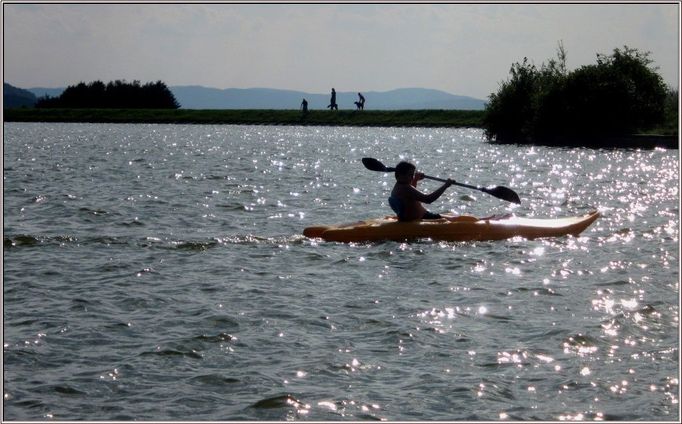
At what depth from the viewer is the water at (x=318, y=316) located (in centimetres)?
817

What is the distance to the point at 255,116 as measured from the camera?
80.6m

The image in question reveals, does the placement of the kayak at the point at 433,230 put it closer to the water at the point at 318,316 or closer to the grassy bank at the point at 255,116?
the water at the point at 318,316

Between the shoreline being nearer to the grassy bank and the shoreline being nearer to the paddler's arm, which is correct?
the grassy bank

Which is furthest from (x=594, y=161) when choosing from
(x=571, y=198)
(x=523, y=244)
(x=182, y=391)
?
(x=182, y=391)

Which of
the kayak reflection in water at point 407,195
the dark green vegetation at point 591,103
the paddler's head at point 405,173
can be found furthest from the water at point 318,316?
the dark green vegetation at point 591,103

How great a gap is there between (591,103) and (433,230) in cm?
3402

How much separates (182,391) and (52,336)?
2.06 meters

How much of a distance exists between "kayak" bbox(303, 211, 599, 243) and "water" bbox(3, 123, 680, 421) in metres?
0.19

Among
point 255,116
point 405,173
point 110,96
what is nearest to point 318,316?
point 405,173

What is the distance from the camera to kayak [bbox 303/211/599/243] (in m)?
15.4

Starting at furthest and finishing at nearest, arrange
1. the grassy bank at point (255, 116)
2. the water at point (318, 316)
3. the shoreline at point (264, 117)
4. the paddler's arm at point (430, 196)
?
1. the grassy bank at point (255, 116)
2. the shoreline at point (264, 117)
3. the paddler's arm at point (430, 196)
4. the water at point (318, 316)

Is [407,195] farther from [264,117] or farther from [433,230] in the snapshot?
[264,117]

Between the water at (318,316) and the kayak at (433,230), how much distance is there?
188 mm

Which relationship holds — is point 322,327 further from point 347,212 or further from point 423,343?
point 347,212
